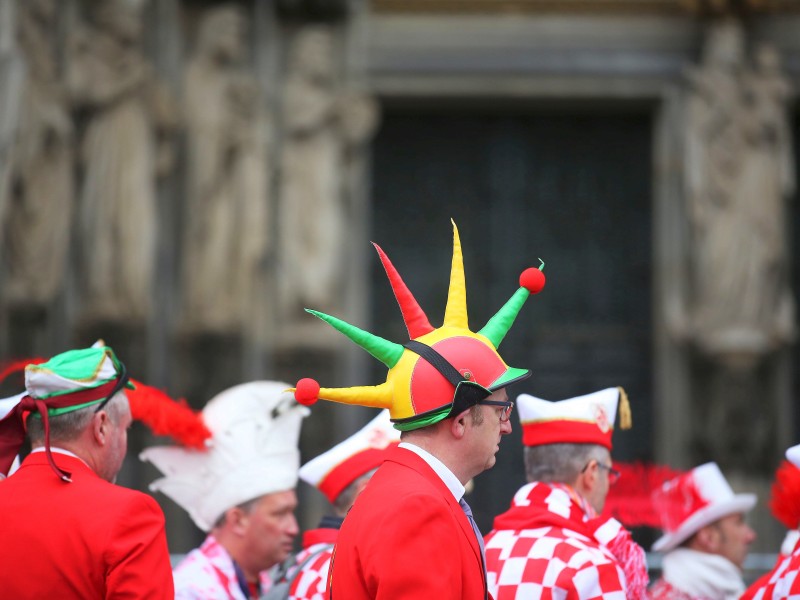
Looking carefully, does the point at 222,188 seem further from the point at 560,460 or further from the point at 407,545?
the point at 407,545

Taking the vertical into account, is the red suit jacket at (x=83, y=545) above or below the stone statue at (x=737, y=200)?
below

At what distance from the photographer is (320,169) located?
10.3 meters

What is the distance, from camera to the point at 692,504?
203 inches

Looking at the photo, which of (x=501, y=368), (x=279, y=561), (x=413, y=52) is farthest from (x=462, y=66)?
(x=501, y=368)

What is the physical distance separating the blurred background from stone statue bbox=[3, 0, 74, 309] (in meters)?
0.02

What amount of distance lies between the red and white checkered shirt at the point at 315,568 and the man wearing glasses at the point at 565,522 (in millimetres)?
565

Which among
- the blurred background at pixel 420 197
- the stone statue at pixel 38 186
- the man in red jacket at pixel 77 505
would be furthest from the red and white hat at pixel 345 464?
the stone statue at pixel 38 186

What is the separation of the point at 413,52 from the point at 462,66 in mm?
413

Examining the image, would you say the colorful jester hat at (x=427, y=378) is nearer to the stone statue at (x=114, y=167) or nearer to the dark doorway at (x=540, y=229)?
the stone statue at (x=114, y=167)

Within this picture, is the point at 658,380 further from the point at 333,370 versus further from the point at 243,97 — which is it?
the point at 243,97

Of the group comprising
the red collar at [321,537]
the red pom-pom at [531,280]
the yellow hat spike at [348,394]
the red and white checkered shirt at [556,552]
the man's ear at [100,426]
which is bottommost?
the red collar at [321,537]

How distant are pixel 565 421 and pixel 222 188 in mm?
6404

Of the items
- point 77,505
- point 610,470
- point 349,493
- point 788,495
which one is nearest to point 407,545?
point 77,505

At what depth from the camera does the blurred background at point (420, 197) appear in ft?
31.5
